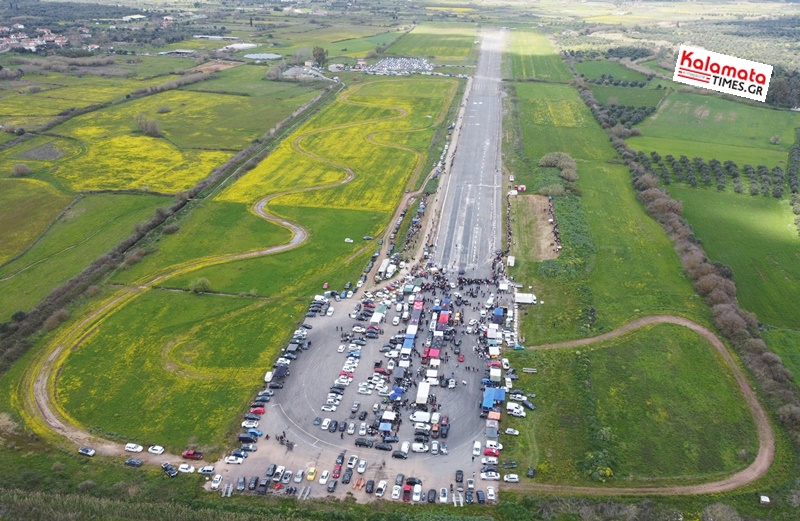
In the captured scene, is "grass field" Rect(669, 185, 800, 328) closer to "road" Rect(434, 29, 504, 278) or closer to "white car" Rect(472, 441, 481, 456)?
"road" Rect(434, 29, 504, 278)

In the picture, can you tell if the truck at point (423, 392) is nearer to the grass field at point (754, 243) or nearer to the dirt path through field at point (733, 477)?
the dirt path through field at point (733, 477)

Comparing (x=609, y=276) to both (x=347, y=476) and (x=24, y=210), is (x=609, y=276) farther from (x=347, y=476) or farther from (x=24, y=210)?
(x=24, y=210)

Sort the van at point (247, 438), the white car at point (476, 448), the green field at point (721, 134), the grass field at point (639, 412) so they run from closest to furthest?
the grass field at point (639, 412) < the white car at point (476, 448) < the van at point (247, 438) < the green field at point (721, 134)

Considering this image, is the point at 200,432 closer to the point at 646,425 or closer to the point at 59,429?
the point at 59,429

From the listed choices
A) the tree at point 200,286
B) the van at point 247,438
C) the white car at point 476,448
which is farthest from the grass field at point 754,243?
the tree at point 200,286

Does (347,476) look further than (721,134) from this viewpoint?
No

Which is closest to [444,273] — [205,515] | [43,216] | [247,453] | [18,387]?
[247,453]

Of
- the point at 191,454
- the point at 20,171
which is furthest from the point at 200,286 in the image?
the point at 20,171

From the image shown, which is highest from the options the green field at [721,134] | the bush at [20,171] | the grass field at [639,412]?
the green field at [721,134]
